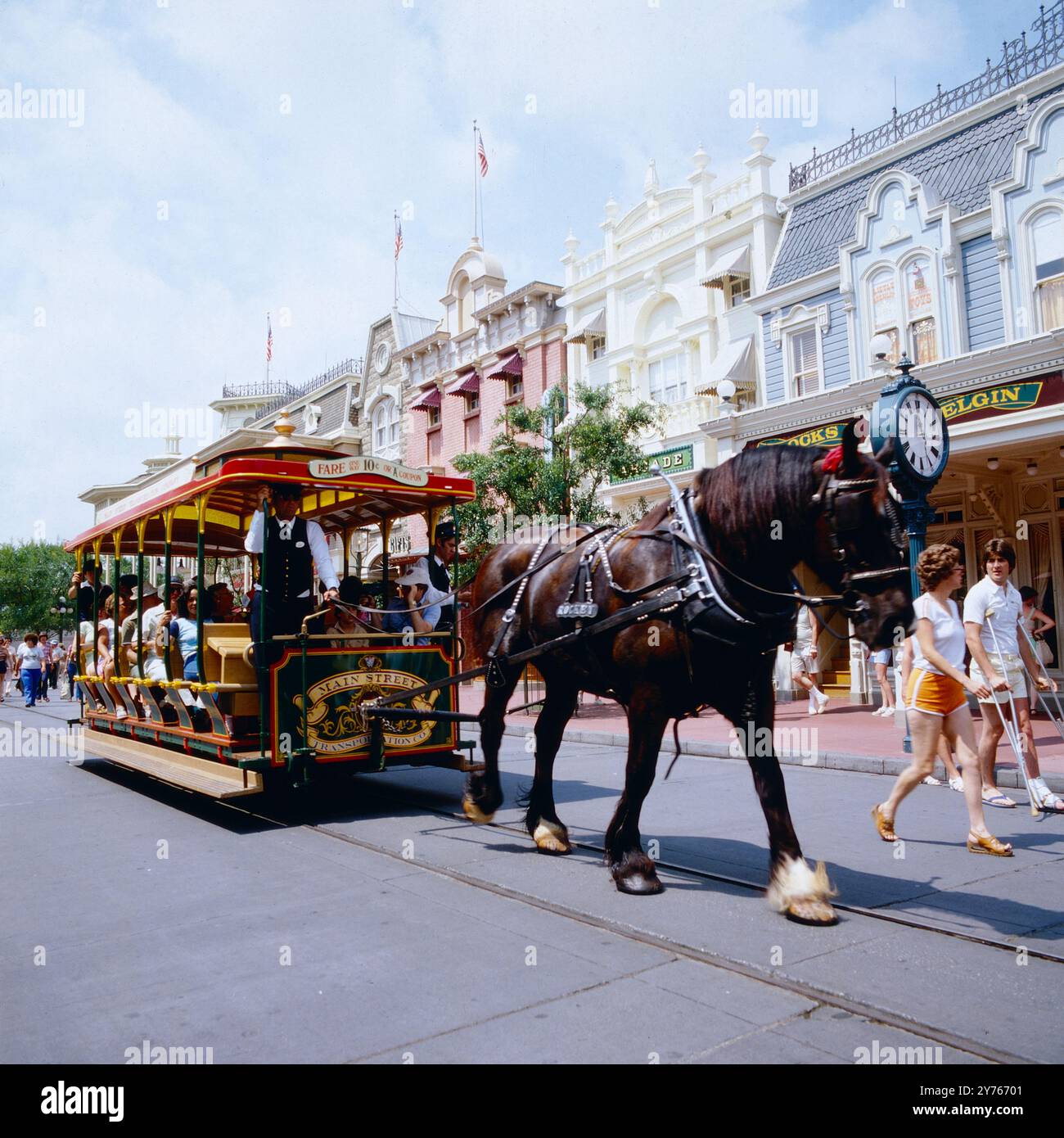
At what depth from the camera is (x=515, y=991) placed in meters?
3.54

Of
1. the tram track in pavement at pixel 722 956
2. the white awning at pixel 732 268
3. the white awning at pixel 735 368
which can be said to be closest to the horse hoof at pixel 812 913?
the tram track in pavement at pixel 722 956

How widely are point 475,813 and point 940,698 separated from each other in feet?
10.2

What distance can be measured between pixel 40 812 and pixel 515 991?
6.04m

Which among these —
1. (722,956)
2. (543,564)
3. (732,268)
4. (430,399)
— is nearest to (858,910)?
(722,956)

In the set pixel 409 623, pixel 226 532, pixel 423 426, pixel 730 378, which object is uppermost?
pixel 423 426

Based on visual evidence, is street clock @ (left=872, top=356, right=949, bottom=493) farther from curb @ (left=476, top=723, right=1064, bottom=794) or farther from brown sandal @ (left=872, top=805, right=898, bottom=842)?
brown sandal @ (left=872, top=805, right=898, bottom=842)

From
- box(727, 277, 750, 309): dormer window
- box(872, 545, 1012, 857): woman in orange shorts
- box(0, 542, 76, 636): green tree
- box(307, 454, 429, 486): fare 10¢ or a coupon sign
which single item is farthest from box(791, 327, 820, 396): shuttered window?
box(0, 542, 76, 636): green tree

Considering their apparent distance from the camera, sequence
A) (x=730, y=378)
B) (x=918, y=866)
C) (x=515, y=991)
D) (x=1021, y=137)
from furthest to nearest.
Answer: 1. (x=730, y=378)
2. (x=1021, y=137)
3. (x=918, y=866)
4. (x=515, y=991)

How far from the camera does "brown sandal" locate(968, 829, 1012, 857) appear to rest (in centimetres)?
559

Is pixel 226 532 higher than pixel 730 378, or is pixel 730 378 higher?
pixel 730 378

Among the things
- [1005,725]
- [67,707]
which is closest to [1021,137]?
[1005,725]

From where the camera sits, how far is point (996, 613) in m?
6.90

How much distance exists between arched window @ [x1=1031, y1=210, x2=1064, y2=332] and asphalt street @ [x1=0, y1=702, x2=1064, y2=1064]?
33.4 ft
